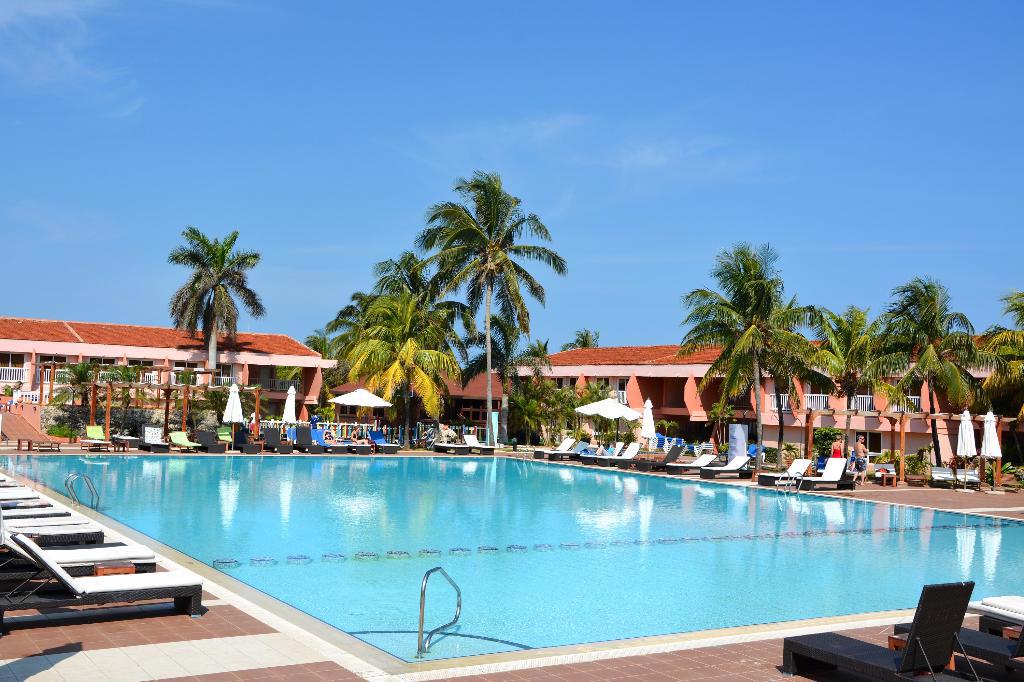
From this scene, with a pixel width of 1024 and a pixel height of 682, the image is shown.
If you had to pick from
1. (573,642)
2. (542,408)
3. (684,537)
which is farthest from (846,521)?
(542,408)

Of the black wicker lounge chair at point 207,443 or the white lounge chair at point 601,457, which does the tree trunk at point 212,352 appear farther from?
the white lounge chair at point 601,457

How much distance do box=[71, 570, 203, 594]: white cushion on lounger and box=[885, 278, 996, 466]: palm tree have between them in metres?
27.6

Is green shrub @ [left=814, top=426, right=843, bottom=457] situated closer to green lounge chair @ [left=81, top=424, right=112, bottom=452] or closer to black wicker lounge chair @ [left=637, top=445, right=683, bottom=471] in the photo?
black wicker lounge chair @ [left=637, top=445, right=683, bottom=471]

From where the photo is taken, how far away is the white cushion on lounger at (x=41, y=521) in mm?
9867

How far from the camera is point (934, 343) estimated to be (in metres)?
31.9

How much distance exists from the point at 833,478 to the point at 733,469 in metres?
3.51

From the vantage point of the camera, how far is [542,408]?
4038 cm

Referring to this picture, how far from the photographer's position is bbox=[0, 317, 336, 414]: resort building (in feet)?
134

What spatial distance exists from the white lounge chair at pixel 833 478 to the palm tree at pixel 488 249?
1502 centimetres

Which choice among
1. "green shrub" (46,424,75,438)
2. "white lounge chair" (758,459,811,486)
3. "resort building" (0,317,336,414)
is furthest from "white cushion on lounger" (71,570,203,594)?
"resort building" (0,317,336,414)

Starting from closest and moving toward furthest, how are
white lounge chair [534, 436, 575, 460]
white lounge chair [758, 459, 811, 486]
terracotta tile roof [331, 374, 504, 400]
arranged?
white lounge chair [758, 459, 811, 486]
white lounge chair [534, 436, 575, 460]
terracotta tile roof [331, 374, 504, 400]

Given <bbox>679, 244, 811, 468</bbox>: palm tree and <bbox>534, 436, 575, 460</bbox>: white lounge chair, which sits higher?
<bbox>679, 244, 811, 468</bbox>: palm tree

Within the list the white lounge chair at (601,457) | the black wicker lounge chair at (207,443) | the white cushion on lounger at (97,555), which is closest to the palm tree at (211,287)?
the black wicker lounge chair at (207,443)

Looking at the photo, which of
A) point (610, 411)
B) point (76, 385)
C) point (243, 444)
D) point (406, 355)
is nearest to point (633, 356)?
point (610, 411)
